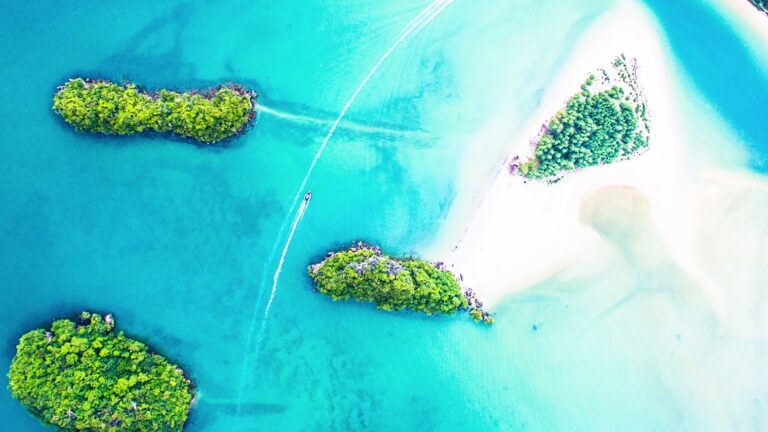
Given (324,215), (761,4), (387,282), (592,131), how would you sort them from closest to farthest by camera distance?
(387,282)
(324,215)
(592,131)
(761,4)

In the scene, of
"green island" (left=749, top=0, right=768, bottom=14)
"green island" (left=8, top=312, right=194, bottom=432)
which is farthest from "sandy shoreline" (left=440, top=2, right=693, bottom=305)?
"green island" (left=8, top=312, right=194, bottom=432)

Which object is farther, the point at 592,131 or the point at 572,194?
the point at 572,194

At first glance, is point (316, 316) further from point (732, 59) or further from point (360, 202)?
point (732, 59)

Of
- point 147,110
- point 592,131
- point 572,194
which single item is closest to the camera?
point 147,110

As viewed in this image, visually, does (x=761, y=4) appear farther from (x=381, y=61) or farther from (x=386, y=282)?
(x=386, y=282)

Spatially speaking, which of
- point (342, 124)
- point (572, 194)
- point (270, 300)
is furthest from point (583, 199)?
point (270, 300)
